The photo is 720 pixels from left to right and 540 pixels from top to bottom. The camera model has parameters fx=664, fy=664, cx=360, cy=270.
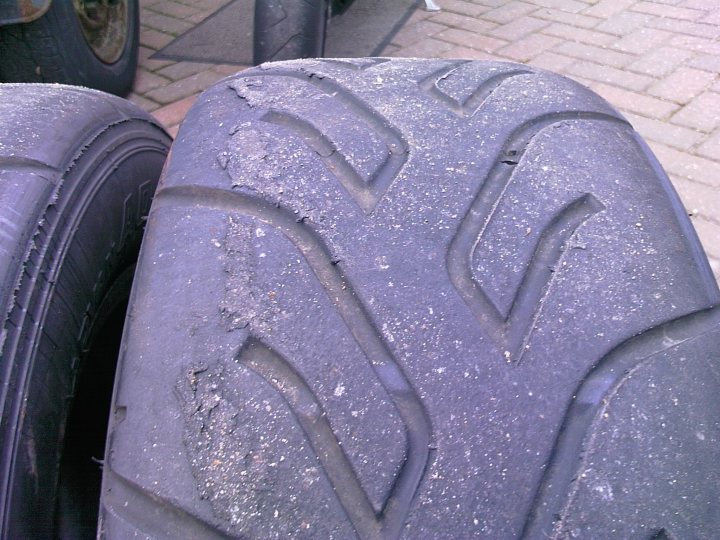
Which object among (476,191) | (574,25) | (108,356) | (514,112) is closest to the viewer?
(476,191)

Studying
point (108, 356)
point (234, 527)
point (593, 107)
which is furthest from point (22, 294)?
point (593, 107)

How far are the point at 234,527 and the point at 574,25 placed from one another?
2.93 m

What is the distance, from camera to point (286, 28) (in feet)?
6.76

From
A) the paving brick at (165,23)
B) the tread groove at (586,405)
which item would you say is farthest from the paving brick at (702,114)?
the paving brick at (165,23)

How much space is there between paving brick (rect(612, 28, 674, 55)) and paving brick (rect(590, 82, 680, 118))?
383mm

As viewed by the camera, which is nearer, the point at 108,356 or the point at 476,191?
the point at 476,191

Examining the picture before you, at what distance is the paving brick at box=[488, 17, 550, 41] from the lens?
2.91 metres

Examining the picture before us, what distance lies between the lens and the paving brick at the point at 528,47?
2729mm

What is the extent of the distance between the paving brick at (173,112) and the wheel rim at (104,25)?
0.26 metres

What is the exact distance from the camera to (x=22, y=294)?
79 cm

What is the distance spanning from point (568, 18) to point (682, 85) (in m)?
0.76

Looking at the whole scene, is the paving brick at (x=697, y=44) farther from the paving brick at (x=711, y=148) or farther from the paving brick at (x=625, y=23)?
the paving brick at (x=711, y=148)

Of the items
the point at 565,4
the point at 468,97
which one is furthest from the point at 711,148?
the point at 468,97

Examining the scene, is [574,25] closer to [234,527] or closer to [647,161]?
[647,161]
